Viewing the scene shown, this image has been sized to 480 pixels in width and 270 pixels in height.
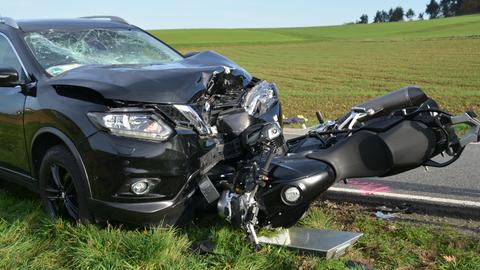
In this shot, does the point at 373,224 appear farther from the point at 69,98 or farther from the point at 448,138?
the point at 69,98

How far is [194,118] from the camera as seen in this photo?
389 cm

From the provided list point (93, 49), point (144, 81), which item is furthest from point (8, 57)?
point (144, 81)

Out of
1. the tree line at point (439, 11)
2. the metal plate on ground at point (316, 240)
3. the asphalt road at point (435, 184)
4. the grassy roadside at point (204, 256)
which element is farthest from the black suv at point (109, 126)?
the tree line at point (439, 11)

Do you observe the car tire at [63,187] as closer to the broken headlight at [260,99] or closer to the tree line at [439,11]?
the broken headlight at [260,99]

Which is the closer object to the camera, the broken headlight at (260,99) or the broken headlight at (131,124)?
the broken headlight at (131,124)

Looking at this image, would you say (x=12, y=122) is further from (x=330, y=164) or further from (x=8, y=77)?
(x=330, y=164)

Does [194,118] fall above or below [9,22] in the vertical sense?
below

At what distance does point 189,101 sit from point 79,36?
6.04 feet

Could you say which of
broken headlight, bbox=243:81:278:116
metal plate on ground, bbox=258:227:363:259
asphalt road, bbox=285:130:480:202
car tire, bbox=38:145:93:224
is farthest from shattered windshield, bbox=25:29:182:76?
asphalt road, bbox=285:130:480:202

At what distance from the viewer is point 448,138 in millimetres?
3568

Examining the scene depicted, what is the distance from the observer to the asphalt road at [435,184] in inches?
211

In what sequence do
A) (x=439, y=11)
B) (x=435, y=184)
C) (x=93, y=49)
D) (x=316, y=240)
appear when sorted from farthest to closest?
(x=439, y=11) → (x=435, y=184) → (x=93, y=49) → (x=316, y=240)

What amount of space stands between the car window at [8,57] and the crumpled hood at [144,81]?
0.59 metres

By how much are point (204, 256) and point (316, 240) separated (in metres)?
0.79
